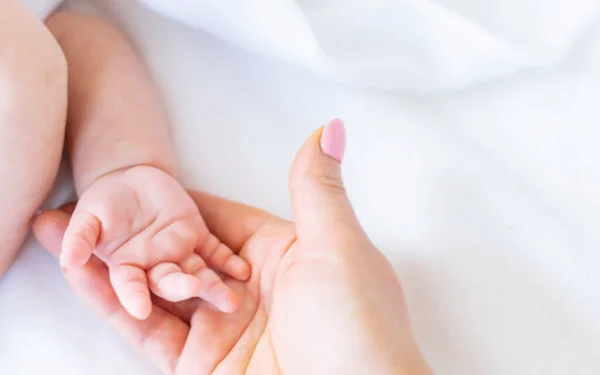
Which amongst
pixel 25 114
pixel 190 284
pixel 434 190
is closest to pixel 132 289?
pixel 190 284

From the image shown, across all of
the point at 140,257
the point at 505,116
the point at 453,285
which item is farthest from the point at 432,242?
the point at 140,257

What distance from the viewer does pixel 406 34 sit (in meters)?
0.63

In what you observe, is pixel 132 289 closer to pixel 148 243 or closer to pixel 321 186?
pixel 148 243

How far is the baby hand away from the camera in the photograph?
1.58 ft

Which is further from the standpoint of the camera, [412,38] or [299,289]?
[412,38]

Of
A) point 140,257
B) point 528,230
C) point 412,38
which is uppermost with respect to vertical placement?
point 412,38

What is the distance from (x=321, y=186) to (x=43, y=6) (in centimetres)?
34

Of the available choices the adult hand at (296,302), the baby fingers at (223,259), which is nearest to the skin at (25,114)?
the adult hand at (296,302)

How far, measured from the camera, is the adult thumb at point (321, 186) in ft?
1.62

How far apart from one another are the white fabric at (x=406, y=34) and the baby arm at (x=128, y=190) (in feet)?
0.26

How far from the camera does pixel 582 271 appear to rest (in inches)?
21.8

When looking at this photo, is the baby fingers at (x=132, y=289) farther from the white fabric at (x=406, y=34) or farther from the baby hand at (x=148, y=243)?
the white fabric at (x=406, y=34)

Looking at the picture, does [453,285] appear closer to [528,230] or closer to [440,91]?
[528,230]

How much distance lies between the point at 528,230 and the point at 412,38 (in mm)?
208
